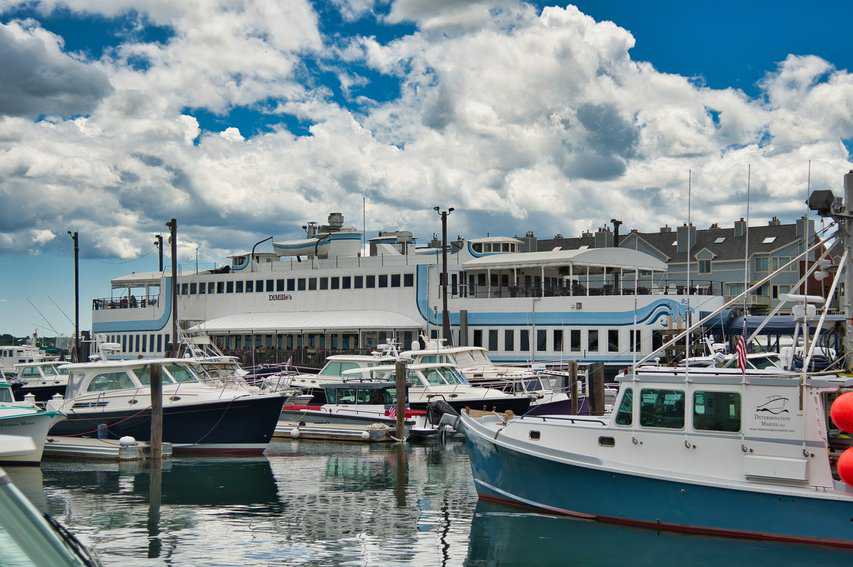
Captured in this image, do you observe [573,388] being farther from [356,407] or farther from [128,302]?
[128,302]

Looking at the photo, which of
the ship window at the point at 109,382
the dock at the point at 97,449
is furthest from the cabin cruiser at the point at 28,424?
the ship window at the point at 109,382

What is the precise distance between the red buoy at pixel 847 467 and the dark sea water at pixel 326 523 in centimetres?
131

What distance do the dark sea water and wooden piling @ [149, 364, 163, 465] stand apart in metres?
0.60

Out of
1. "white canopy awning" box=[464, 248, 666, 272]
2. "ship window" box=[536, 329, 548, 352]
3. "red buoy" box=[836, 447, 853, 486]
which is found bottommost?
"red buoy" box=[836, 447, 853, 486]

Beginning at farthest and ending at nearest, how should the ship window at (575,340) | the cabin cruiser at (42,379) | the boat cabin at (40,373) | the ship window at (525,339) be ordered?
the ship window at (525,339) → the ship window at (575,340) → the boat cabin at (40,373) → the cabin cruiser at (42,379)

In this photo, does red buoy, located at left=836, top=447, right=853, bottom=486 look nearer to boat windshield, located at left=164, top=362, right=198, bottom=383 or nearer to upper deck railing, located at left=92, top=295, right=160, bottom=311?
boat windshield, located at left=164, top=362, right=198, bottom=383

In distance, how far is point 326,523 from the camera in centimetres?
2114

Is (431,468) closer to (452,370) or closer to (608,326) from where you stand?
(452,370)

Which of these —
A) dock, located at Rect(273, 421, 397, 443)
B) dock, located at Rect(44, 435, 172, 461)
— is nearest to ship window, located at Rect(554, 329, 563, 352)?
dock, located at Rect(273, 421, 397, 443)

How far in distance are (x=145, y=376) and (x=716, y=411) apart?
20.4 m

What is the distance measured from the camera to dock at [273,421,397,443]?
35938mm

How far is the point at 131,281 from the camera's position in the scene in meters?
72.8

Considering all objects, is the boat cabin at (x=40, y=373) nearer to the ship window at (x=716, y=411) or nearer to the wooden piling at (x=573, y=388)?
the wooden piling at (x=573, y=388)

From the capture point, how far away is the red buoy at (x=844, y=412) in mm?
16062
